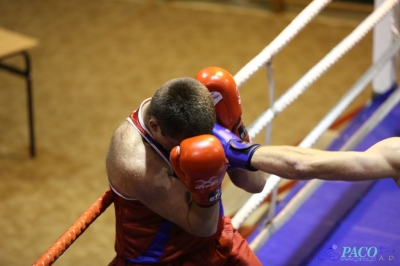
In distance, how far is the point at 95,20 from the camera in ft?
17.9

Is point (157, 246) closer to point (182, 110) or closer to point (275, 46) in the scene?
point (182, 110)

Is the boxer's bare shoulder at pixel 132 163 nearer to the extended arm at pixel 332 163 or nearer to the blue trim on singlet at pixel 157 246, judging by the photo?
the blue trim on singlet at pixel 157 246

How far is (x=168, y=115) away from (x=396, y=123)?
1.51m

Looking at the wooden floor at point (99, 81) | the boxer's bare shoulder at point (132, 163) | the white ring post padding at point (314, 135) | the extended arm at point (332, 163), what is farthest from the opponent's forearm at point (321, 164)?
the wooden floor at point (99, 81)

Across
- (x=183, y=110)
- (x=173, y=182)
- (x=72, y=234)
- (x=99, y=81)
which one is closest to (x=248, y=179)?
(x=173, y=182)

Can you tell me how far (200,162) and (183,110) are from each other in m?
0.14

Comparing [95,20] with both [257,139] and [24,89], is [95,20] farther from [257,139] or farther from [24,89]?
[257,139]

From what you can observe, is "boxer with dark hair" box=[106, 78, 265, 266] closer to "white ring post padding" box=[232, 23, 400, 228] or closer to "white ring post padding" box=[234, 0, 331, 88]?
"white ring post padding" box=[232, 23, 400, 228]

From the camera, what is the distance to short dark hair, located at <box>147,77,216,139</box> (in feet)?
4.17

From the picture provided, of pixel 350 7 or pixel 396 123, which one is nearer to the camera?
pixel 396 123

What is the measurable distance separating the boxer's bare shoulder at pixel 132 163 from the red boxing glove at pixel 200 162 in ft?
0.50

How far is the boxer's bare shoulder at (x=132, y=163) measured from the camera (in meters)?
1.38

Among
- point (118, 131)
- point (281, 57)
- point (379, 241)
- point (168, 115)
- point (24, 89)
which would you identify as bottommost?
point (24, 89)

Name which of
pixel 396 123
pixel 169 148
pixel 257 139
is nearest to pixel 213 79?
pixel 169 148
